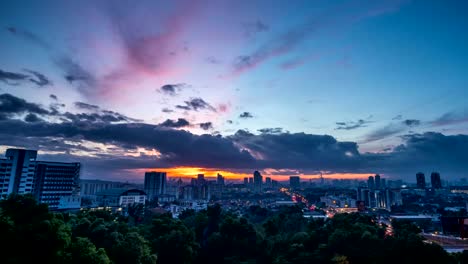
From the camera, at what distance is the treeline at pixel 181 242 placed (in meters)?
13.4

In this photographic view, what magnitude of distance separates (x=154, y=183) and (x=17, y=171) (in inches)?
3522

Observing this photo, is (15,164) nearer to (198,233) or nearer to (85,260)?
(198,233)

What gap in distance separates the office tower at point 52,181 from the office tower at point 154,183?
72229 millimetres

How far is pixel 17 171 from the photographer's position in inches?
2228

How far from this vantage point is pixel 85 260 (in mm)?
14477

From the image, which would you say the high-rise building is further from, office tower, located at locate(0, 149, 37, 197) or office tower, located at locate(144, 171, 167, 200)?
office tower, located at locate(144, 171, 167, 200)

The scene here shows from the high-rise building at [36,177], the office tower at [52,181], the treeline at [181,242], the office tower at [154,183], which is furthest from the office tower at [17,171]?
the office tower at [154,183]

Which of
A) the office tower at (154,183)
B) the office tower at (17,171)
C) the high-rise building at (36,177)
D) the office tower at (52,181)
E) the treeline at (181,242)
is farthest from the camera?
the office tower at (154,183)

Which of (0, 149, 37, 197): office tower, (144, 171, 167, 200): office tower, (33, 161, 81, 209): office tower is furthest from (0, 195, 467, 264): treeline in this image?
(144, 171, 167, 200): office tower

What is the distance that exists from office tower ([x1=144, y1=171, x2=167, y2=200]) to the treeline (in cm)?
10728

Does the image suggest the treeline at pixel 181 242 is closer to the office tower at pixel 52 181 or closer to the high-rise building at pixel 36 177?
the high-rise building at pixel 36 177

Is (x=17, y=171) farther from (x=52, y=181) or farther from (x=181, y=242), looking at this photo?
(x=181, y=242)

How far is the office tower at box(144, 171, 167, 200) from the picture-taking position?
142300 millimetres

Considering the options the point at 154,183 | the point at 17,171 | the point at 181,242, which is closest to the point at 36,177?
the point at 17,171
